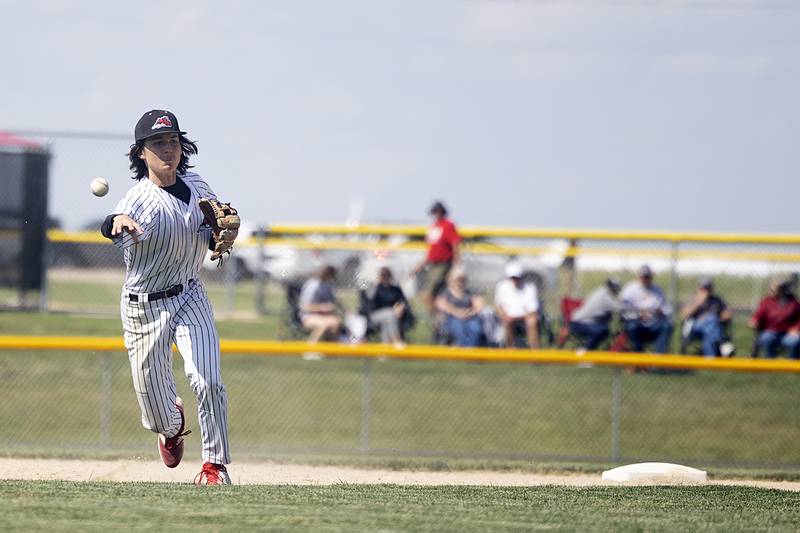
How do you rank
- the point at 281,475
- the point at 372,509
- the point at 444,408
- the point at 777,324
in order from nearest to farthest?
the point at 372,509, the point at 281,475, the point at 444,408, the point at 777,324

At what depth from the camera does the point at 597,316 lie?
12.9 metres

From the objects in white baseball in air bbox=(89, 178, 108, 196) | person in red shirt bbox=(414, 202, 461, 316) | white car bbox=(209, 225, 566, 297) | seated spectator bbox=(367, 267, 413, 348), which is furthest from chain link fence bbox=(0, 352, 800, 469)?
white baseball in air bbox=(89, 178, 108, 196)

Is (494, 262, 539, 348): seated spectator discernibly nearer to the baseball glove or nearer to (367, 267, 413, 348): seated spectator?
(367, 267, 413, 348): seated spectator

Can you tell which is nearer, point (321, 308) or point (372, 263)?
point (321, 308)

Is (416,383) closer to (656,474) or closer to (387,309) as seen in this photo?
(387,309)

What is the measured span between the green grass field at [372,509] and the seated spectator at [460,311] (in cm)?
682

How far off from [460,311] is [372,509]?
7964 millimetres

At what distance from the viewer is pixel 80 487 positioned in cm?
535

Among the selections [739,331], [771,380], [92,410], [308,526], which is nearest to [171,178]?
[308,526]

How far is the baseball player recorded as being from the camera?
5.86m

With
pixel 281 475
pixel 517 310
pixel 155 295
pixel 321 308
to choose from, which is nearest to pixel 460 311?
pixel 517 310

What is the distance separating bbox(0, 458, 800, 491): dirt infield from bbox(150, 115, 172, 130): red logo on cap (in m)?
2.19

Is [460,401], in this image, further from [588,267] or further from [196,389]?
[196,389]

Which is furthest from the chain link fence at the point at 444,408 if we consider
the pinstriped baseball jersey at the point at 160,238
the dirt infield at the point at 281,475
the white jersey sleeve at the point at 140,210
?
the white jersey sleeve at the point at 140,210
